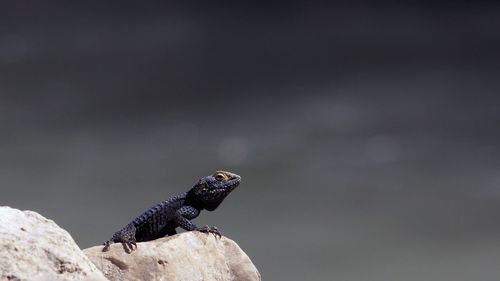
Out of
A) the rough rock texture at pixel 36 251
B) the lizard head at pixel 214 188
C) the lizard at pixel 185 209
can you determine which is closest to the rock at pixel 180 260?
the lizard at pixel 185 209

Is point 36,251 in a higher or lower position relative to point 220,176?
lower

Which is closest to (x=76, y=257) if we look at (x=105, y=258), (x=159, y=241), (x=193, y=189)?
(x=105, y=258)

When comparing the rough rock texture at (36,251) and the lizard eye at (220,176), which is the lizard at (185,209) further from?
the rough rock texture at (36,251)

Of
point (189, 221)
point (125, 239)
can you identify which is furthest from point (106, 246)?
point (189, 221)

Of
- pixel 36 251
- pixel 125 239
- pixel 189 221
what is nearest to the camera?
pixel 36 251

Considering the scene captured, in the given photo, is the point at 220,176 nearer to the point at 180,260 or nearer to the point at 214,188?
the point at 214,188

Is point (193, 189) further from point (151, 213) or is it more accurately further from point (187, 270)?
point (187, 270)

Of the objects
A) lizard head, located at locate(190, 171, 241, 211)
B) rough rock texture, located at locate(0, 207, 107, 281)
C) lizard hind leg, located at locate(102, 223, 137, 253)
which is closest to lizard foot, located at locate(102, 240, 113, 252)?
lizard hind leg, located at locate(102, 223, 137, 253)

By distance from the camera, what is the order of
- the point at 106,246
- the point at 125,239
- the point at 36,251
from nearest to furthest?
the point at 36,251
the point at 106,246
the point at 125,239
